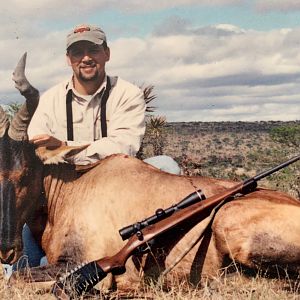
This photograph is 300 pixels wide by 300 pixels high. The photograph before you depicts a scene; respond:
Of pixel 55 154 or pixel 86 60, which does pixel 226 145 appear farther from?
pixel 55 154

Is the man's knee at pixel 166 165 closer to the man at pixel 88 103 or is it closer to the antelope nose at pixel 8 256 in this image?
the man at pixel 88 103

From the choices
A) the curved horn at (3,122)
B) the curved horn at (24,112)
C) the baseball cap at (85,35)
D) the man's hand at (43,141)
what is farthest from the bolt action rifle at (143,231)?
the baseball cap at (85,35)

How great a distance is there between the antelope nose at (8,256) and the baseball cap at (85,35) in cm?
204

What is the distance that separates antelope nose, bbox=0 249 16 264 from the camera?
223 inches

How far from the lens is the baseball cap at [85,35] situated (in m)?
6.38

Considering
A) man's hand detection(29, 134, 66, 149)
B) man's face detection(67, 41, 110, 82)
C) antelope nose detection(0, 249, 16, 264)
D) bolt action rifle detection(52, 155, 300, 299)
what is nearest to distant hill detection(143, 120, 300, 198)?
man's face detection(67, 41, 110, 82)

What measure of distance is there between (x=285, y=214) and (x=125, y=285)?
131cm

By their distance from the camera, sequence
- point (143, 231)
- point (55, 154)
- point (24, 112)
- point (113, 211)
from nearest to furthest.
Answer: point (143, 231) → point (113, 211) → point (55, 154) → point (24, 112)

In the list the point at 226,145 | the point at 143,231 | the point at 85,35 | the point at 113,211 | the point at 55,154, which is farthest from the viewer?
the point at 226,145

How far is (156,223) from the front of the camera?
4.98m

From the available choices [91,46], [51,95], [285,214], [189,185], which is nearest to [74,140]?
[51,95]

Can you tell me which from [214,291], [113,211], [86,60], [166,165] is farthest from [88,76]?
[214,291]

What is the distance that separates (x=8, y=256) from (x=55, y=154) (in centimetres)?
96

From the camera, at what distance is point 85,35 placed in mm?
6383
